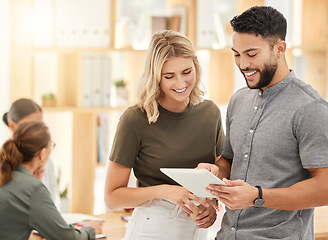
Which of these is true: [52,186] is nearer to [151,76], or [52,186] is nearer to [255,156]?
[151,76]

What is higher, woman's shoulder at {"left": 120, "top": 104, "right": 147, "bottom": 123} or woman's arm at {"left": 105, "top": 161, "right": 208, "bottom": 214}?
woman's shoulder at {"left": 120, "top": 104, "right": 147, "bottom": 123}

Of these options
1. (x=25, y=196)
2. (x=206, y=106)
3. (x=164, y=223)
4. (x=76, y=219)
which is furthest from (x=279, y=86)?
(x=76, y=219)

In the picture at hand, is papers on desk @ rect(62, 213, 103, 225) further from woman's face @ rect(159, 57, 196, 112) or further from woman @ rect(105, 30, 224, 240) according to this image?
woman's face @ rect(159, 57, 196, 112)

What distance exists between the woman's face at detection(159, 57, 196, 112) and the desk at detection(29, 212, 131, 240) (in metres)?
Result: 1.11

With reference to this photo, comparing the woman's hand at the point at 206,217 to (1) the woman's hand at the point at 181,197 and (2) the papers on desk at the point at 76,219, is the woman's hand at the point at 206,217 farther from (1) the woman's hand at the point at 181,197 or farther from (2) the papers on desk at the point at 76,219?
(2) the papers on desk at the point at 76,219

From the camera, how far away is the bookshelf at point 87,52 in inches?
147

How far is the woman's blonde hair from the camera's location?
2.15 m

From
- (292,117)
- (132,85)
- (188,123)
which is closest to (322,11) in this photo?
(132,85)

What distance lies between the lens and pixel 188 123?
2.26m

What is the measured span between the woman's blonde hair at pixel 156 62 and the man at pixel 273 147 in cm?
36

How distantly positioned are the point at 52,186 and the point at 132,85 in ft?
3.52

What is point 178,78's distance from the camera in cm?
216

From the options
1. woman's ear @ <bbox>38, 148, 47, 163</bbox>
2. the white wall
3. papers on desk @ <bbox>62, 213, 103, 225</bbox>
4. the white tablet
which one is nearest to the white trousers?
the white tablet

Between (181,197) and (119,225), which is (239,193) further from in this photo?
(119,225)
